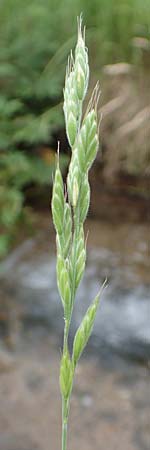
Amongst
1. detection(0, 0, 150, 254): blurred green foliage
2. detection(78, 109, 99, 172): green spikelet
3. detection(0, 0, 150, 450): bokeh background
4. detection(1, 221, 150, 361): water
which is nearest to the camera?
detection(78, 109, 99, 172): green spikelet

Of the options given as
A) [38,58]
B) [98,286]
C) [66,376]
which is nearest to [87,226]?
[98,286]

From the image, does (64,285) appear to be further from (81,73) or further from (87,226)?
(87,226)

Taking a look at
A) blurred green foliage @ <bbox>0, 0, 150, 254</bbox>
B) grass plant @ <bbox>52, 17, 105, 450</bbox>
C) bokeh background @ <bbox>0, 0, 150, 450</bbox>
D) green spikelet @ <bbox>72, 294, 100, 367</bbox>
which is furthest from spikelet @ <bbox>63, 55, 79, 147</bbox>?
blurred green foliage @ <bbox>0, 0, 150, 254</bbox>

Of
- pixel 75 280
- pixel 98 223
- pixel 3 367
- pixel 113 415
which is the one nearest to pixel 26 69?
pixel 98 223

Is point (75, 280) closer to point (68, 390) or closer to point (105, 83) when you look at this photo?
point (68, 390)

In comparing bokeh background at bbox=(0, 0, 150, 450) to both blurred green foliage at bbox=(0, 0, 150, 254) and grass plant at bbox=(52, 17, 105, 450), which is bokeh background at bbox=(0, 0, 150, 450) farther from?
grass plant at bbox=(52, 17, 105, 450)

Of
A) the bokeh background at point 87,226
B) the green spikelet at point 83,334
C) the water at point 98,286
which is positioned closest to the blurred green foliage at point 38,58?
the bokeh background at point 87,226

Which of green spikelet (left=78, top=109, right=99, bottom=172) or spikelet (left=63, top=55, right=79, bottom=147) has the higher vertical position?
spikelet (left=63, top=55, right=79, bottom=147)
